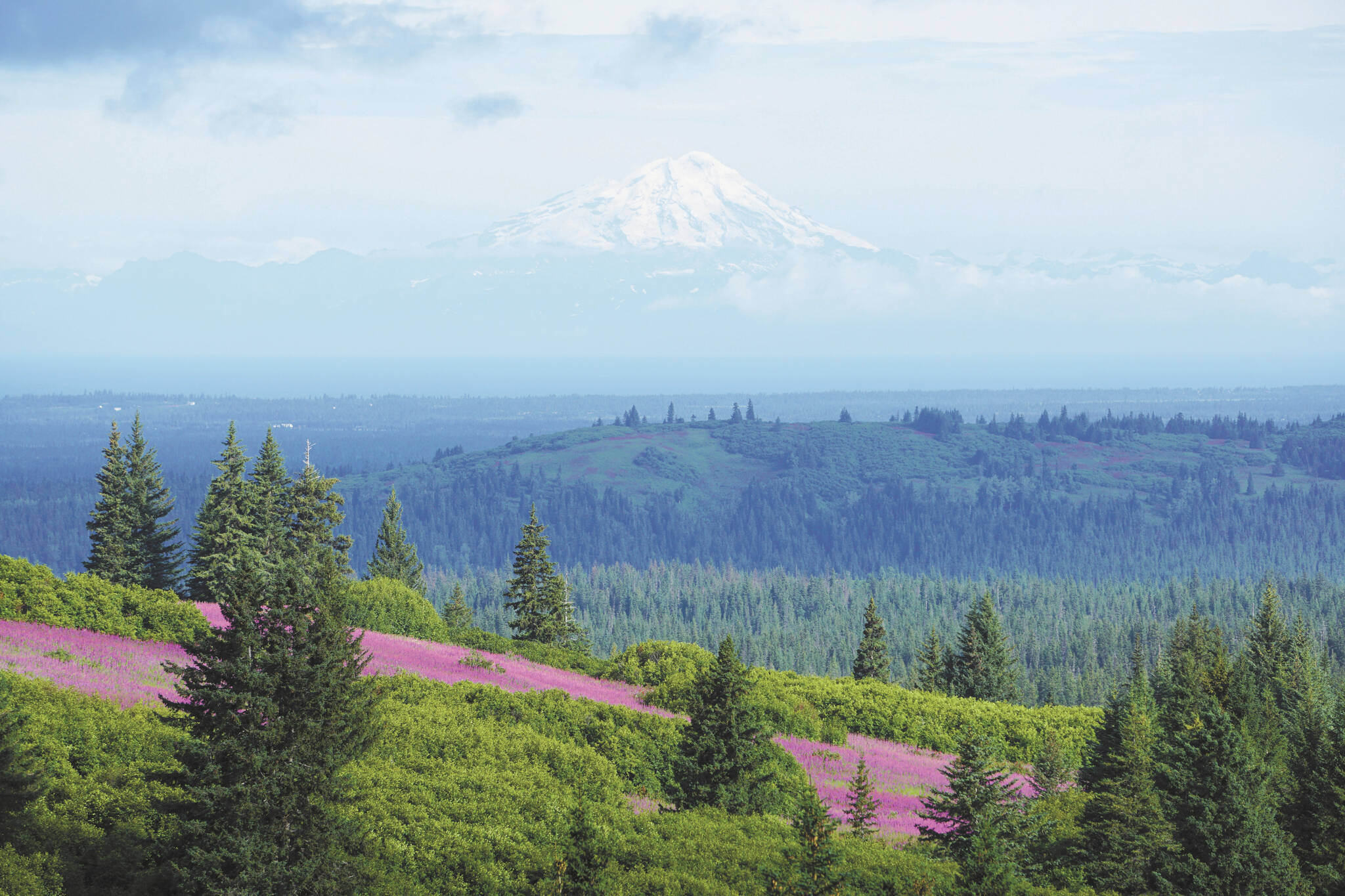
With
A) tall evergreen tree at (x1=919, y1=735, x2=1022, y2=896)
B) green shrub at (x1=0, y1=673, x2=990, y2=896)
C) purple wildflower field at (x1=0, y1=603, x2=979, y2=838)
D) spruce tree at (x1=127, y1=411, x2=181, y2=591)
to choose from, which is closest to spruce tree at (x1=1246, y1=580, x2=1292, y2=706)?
purple wildflower field at (x1=0, y1=603, x2=979, y2=838)

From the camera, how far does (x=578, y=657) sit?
2296 inches

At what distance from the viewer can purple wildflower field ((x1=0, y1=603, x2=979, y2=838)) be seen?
36.2 meters

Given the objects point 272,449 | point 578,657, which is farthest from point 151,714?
point 272,449

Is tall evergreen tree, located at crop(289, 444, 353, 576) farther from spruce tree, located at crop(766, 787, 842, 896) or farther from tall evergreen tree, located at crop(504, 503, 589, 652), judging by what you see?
spruce tree, located at crop(766, 787, 842, 896)

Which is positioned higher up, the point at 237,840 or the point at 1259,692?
the point at 237,840

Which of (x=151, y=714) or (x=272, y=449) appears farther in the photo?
(x=272, y=449)

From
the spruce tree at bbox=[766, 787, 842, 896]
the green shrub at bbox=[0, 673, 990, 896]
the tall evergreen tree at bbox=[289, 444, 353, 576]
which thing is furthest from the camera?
the tall evergreen tree at bbox=[289, 444, 353, 576]

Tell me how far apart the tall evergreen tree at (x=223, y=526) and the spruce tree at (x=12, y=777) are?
3825 centimetres

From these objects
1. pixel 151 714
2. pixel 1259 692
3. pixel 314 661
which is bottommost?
pixel 1259 692

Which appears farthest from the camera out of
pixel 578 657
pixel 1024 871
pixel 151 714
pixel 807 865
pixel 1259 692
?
pixel 1259 692

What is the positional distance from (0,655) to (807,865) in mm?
25931

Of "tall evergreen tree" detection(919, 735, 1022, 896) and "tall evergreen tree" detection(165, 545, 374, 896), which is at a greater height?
"tall evergreen tree" detection(165, 545, 374, 896)

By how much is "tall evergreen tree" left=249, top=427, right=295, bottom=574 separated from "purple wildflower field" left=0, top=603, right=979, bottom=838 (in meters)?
9.73

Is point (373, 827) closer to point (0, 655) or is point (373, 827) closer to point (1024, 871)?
point (0, 655)
